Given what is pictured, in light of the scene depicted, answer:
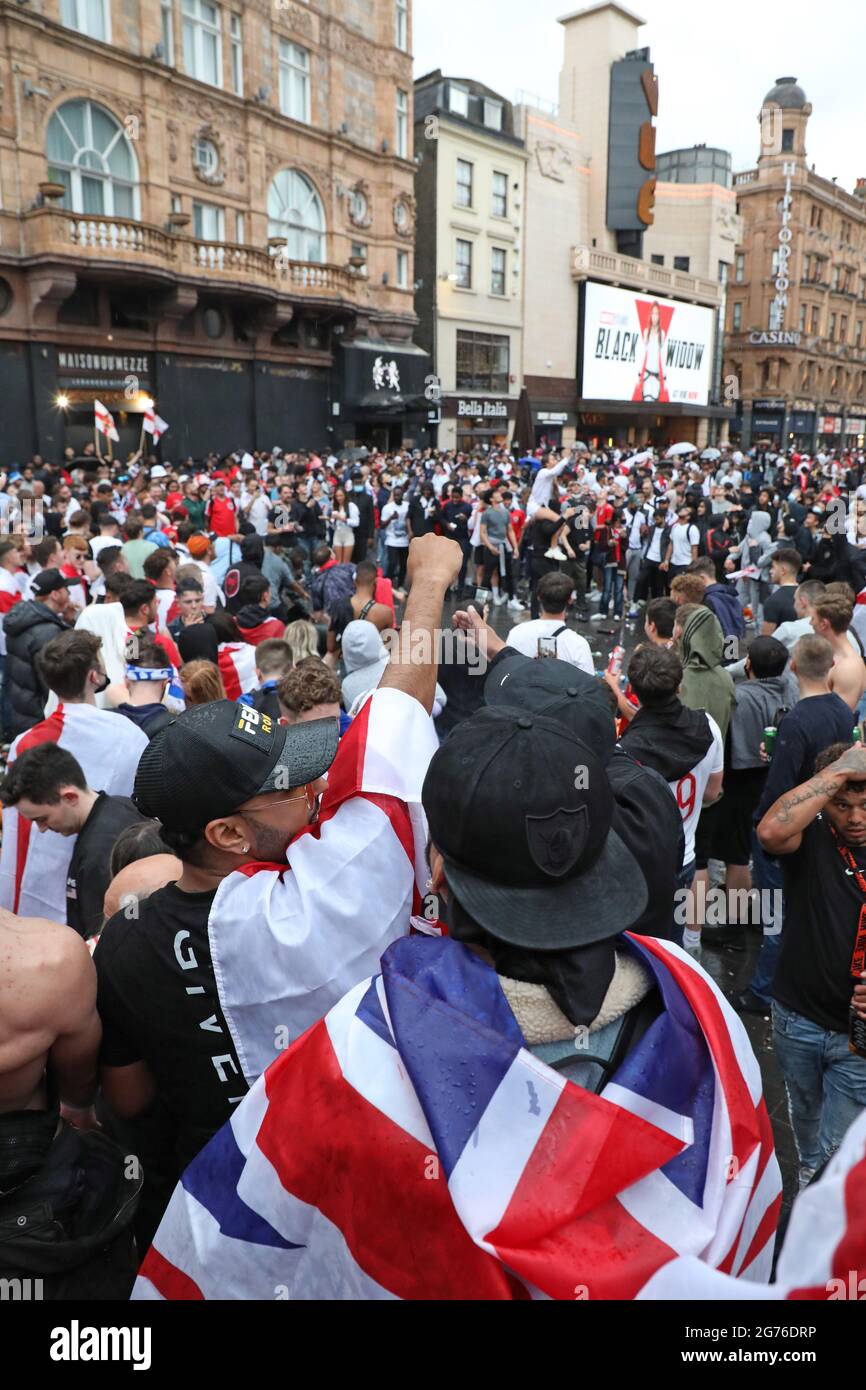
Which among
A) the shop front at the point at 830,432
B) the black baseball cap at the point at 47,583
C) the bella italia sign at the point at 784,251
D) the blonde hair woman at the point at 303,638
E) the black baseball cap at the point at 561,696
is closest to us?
the black baseball cap at the point at 561,696

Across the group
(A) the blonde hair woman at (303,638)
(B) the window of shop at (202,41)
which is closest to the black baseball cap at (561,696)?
(A) the blonde hair woman at (303,638)

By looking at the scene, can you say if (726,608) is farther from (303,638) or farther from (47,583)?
(47,583)

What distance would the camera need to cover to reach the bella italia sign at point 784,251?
182 feet

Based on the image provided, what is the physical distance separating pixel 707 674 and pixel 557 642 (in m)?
0.93

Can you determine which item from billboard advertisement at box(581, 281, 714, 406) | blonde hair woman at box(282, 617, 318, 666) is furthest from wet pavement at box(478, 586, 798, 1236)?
billboard advertisement at box(581, 281, 714, 406)

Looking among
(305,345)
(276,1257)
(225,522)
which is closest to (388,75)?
(305,345)

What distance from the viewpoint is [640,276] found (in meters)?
43.4

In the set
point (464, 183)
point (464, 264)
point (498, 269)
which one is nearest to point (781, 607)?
point (464, 264)

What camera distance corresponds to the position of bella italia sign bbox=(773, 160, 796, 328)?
5544 centimetres

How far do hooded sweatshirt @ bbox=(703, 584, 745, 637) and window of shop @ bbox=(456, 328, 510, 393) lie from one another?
29722 millimetres

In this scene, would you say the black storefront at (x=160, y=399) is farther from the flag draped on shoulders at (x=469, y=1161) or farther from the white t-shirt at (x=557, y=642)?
the flag draped on shoulders at (x=469, y=1161)

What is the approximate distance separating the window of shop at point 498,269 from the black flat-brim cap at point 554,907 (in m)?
39.3

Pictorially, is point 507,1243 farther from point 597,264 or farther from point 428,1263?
point 597,264
